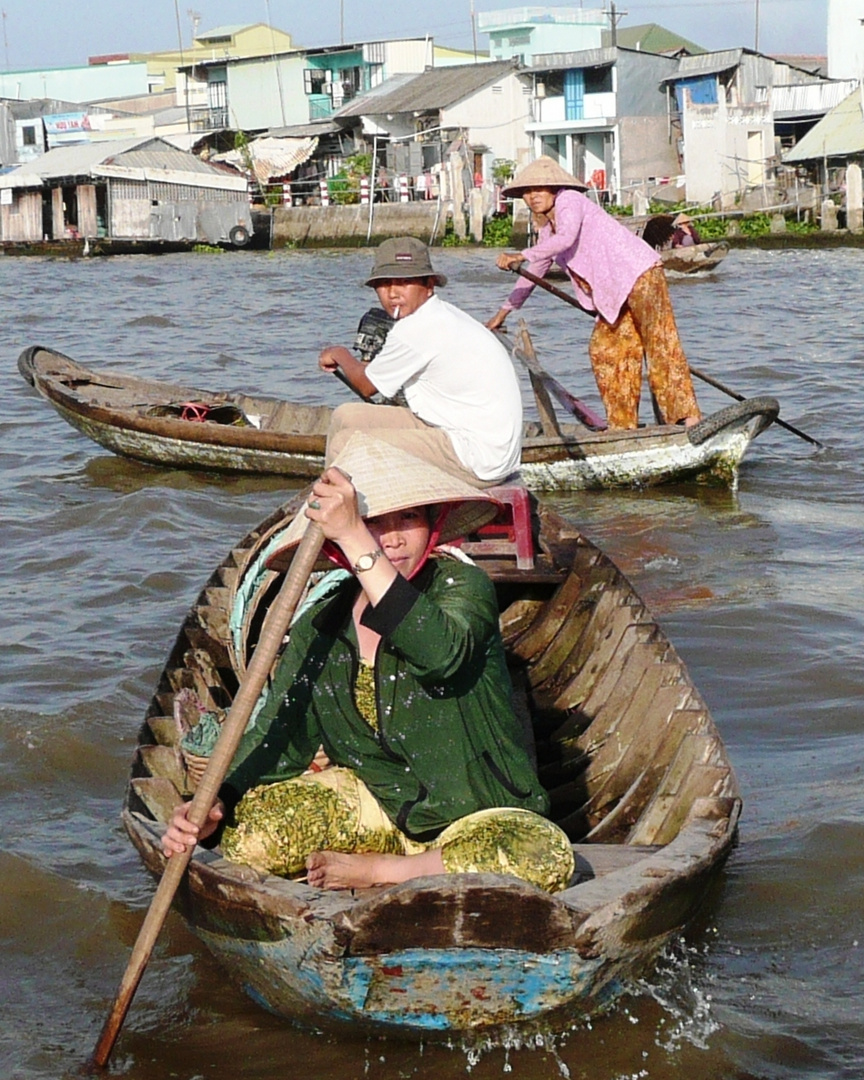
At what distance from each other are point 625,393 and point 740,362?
572 centimetres

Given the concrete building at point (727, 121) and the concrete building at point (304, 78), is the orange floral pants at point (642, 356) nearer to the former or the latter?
the concrete building at point (727, 121)

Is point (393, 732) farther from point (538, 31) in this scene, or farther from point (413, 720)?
point (538, 31)

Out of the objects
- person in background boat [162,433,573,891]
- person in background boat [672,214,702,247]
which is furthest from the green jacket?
person in background boat [672,214,702,247]

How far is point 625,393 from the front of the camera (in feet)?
26.5

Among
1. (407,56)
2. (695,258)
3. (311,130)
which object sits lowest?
(695,258)

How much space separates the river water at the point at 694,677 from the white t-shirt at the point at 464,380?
127cm

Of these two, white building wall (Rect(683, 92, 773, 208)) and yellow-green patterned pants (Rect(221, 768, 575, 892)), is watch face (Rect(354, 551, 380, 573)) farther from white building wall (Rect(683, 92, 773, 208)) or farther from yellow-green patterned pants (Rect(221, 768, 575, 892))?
white building wall (Rect(683, 92, 773, 208))

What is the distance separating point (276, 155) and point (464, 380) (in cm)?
3365

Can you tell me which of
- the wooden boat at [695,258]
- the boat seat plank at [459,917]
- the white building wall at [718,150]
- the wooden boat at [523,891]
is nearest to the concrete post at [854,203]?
the wooden boat at [695,258]

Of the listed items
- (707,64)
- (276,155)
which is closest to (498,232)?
(707,64)

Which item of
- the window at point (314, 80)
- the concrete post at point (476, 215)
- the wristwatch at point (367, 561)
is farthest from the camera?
the window at point (314, 80)

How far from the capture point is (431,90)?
3606cm

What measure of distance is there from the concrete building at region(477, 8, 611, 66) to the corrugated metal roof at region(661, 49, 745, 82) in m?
10.2

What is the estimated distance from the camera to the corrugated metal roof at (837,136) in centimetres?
2728
